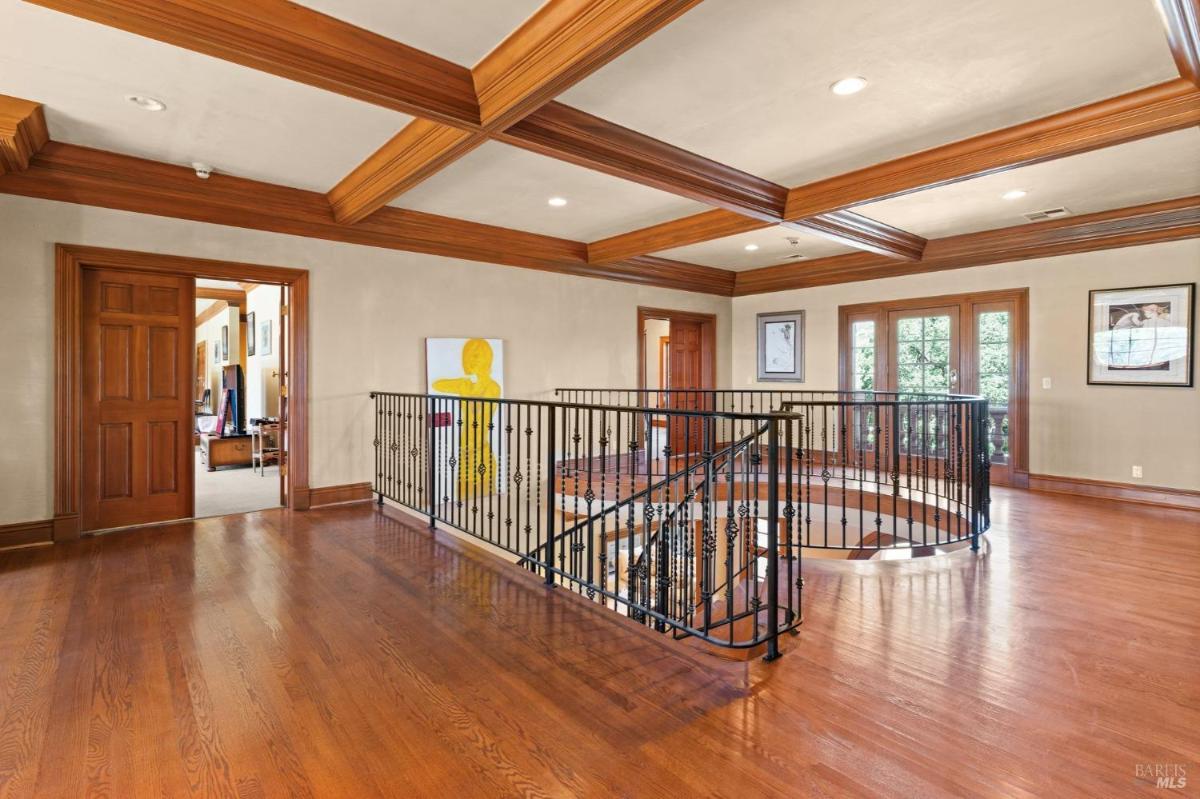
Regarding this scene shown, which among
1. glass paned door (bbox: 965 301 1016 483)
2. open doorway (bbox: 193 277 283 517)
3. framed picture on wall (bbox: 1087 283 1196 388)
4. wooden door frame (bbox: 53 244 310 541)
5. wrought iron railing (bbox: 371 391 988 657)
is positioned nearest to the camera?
wrought iron railing (bbox: 371 391 988 657)

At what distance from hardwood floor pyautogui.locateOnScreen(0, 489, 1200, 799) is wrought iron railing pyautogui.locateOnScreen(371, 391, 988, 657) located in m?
0.38

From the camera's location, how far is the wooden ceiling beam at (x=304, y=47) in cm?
229

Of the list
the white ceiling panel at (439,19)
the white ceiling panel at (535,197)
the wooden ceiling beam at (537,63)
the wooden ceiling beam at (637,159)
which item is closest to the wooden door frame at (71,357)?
the white ceiling panel at (535,197)

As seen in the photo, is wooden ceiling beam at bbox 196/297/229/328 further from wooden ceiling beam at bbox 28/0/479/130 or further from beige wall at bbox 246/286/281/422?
wooden ceiling beam at bbox 28/0/479/130

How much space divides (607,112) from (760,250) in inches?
164

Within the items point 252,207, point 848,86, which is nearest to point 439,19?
point 848,86

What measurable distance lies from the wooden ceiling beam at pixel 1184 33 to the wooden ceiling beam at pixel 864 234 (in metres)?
2.35

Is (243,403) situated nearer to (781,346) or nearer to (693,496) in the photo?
(693,496)

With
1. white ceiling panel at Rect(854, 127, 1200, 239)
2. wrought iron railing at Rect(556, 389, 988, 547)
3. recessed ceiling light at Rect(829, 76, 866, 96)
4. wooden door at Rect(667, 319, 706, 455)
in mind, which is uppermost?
white ceiling panel at Rect(854, 127, 1200, 239)

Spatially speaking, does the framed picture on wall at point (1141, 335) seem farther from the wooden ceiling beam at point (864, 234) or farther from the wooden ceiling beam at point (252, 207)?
the wooden ceiling beam at point (252, 207)

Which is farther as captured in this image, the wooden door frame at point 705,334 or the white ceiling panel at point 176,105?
the wooden door frame at point 705,334

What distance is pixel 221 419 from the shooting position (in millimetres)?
8805

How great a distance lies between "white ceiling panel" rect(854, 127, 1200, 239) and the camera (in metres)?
4.15

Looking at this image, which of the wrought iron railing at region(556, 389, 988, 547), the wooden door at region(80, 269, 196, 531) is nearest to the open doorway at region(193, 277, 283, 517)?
the wooden door at region(80, 269, 196, 531)
